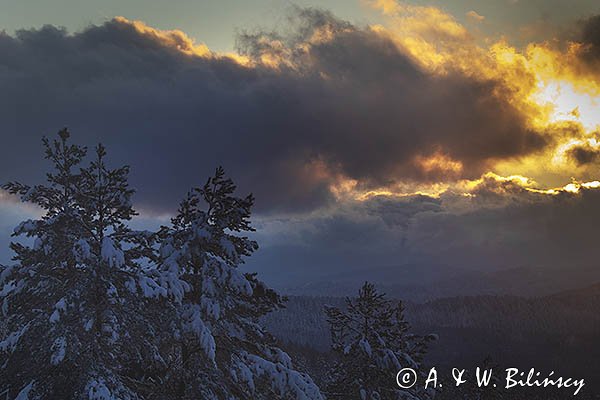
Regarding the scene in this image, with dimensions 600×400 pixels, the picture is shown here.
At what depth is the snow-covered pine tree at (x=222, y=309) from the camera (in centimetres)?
1103

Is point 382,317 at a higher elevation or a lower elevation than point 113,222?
lower

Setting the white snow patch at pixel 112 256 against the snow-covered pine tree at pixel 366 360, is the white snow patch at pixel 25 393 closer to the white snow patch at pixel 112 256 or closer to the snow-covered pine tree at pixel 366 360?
the white snow patch at pixel 112 256

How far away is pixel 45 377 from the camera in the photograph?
9.84 meters

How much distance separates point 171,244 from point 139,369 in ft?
11.5

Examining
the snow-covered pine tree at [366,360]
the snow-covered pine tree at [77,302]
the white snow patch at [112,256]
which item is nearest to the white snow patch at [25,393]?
the snow-covered pine tree at [77,302]

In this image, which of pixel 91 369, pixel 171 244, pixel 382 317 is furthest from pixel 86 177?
pixel 382 317

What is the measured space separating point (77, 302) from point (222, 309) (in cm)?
342

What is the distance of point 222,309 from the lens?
1162 centimetres

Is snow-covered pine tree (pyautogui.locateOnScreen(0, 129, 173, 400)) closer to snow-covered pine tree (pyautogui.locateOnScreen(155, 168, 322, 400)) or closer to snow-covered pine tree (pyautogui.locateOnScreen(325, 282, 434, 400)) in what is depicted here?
snow-covered pine tree (pyautogui.locateOnScreen(155, 168, 322, 400))

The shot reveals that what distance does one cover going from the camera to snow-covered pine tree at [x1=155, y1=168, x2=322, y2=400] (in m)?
11.0

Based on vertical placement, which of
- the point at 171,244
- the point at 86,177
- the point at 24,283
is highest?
the point at 86,177

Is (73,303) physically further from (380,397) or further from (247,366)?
(380,397)

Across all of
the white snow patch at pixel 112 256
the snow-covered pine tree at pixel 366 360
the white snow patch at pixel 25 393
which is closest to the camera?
the white snow patch at pixel 25 393

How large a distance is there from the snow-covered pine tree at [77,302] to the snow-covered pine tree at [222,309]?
0.94 meters
